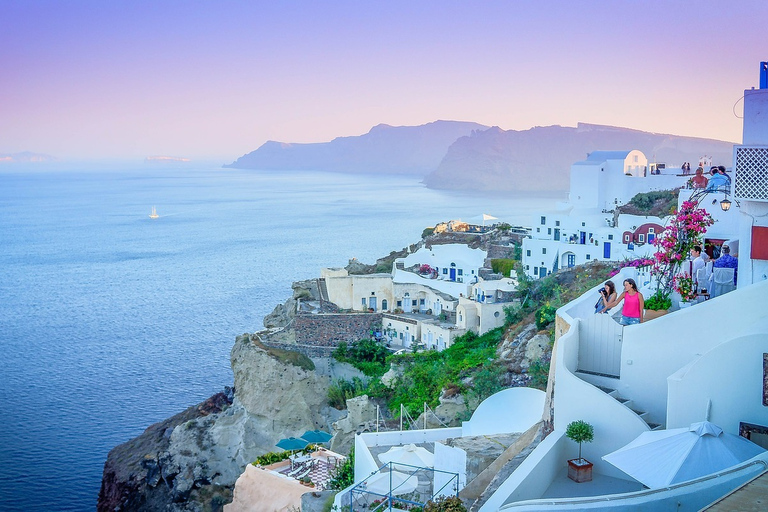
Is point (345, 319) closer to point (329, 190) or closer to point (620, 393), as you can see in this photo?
point (620, 393)

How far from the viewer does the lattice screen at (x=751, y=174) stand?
7566 millimetres

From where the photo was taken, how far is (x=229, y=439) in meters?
21.4

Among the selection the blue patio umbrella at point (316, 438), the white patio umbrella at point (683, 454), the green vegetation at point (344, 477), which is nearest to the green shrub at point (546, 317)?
the blue patio umbrella at point (316, 438)

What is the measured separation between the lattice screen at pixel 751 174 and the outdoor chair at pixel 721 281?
101 centimetres

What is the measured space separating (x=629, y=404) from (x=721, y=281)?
5.55 ft

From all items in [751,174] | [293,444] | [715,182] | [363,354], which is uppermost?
[751,174]

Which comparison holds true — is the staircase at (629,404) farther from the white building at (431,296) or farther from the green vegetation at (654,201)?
the green vegetation at (654,201)

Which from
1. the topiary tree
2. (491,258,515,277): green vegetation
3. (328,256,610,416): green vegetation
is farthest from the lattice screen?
(491,258,515,277): green vegetation

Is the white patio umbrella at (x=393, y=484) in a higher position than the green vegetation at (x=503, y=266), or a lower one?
lower

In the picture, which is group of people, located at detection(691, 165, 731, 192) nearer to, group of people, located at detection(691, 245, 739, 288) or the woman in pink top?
group of people, located at detection(691, 245, 739, 288)

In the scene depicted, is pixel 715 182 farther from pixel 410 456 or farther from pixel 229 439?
pixel 229 439

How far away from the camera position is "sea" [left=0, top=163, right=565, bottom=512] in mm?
25781

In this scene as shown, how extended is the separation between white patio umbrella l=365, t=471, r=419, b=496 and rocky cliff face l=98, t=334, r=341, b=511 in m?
12.3

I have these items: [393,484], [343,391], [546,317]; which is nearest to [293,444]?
[546,317]
